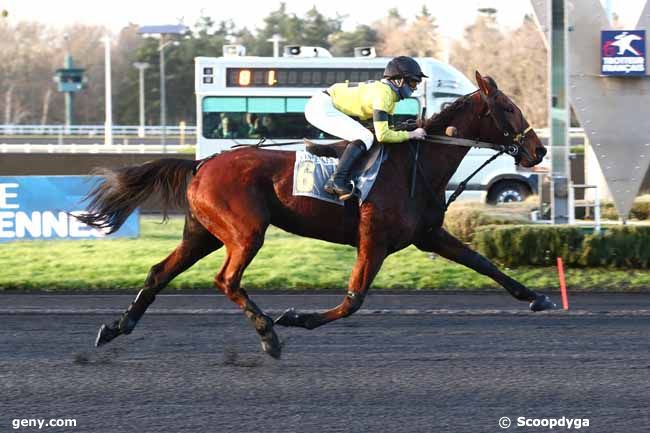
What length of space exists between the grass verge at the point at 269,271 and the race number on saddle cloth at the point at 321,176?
429cm

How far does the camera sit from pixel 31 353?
713 centimetres

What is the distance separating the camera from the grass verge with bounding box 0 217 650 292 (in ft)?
37.7

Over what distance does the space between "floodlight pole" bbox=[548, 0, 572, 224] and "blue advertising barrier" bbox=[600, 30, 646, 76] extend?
0.50 m

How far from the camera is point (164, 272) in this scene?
23.9 feet

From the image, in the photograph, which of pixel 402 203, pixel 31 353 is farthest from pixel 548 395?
pixel 31 353

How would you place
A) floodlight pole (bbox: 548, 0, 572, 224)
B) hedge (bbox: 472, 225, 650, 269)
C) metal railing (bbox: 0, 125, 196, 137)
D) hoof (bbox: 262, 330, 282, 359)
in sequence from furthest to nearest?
1. metal railing (bbox: 0, 125, 196, 137)
2. floodlight pole (bbox: 548, 0, 572, 224)
3. hedge (bbox: 472, 225, 650, 269)
4. hoof (bbox: 262, 330, 282, 359)

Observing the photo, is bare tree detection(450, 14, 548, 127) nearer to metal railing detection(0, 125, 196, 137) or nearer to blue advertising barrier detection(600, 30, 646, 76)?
metal railing detection(0, 125, 196, 137)

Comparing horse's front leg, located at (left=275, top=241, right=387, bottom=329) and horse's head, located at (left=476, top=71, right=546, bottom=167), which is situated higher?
horse's head, located at (left=476, top=71, right=546, bottom=167)

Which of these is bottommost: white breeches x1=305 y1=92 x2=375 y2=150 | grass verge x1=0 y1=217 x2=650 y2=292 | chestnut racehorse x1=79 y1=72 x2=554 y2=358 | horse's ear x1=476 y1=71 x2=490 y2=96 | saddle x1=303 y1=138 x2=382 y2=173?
grass verge x1=0 y1=217 x2=650 y2=292

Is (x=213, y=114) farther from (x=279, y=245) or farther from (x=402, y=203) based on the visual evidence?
(x=402, y=203)

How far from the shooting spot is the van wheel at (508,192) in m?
20.7

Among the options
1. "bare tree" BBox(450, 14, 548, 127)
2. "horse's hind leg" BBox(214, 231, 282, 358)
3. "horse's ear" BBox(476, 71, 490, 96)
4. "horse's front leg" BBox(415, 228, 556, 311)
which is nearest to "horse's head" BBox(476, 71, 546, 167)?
"horse's ear" BBox(476, 71, 490, 96)

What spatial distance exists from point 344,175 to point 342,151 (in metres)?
0.31

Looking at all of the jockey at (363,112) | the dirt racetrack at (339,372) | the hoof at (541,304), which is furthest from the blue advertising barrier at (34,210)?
the hoof at (541,304)
